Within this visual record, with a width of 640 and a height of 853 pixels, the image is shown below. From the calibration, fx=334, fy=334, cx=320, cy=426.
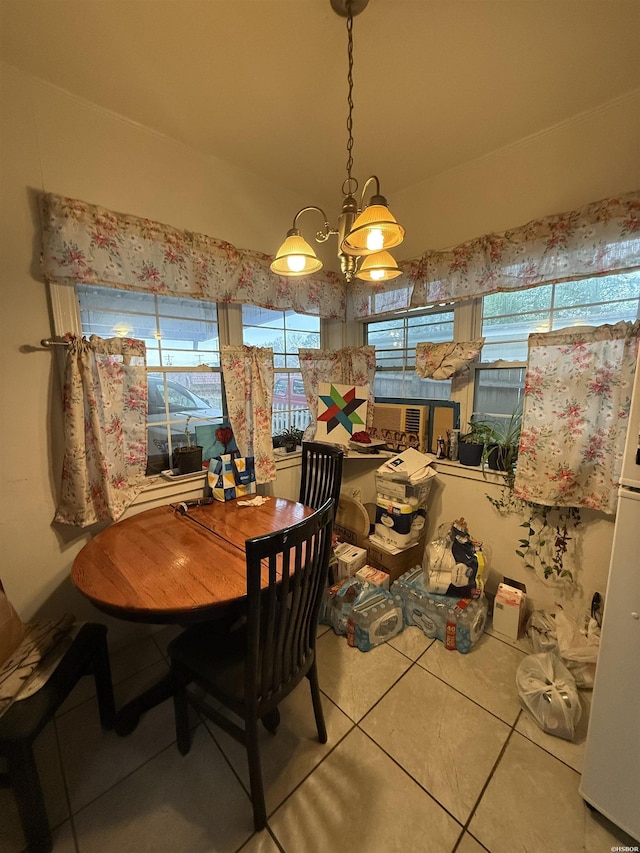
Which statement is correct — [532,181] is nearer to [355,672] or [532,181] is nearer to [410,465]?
[410,465]

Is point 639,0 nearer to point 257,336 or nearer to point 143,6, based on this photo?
point 143,6

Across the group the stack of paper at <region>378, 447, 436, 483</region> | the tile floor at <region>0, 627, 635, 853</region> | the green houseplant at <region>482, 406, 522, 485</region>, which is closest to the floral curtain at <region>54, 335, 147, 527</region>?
the tile floor at <region>0, 627, 635, 853</region>

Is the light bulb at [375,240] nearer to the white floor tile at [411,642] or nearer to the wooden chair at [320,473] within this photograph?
the wooden chair at [320,473]

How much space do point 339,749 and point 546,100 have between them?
3.01 m

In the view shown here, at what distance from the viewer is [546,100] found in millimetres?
1579

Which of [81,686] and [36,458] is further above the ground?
[36,458]

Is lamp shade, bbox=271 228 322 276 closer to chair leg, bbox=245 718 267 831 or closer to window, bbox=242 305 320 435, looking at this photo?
window, bbox=242 305 320 435

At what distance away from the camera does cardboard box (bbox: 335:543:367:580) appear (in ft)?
6.96

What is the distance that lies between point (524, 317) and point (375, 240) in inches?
52.4

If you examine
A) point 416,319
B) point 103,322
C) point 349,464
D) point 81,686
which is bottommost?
point 81,686

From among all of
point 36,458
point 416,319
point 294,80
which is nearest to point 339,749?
point 36,458

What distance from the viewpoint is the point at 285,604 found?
106cm

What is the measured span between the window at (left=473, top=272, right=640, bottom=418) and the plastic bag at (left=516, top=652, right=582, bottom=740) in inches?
52.3

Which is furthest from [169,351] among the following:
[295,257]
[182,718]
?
[182,718]
